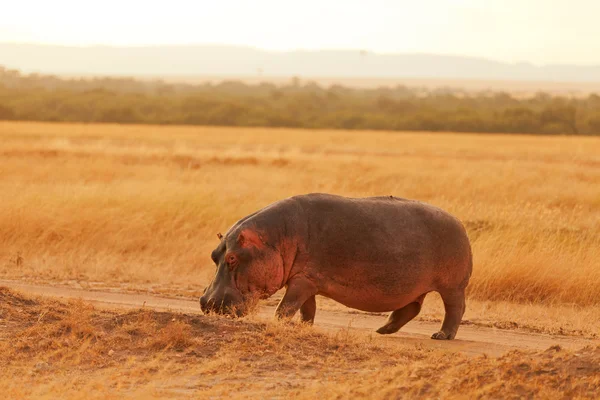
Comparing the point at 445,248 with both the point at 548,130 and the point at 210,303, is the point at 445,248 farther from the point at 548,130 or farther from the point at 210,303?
the point at 548,130

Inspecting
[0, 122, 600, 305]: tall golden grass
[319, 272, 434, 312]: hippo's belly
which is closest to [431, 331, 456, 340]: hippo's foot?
[319, 272, 434, 312]: hippo's belly

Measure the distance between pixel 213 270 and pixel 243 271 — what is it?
4.92 metres

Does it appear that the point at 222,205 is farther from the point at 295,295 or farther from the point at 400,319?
the point at 295,295

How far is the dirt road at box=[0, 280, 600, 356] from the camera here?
8648mm

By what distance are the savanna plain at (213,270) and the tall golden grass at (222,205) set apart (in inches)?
1.5

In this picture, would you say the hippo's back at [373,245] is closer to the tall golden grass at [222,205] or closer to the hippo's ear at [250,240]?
the hippo's ear at [250,240]

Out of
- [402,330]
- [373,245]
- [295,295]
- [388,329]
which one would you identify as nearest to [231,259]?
[295,295]

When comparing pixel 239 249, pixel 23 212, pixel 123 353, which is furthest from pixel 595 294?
pixel 23 212

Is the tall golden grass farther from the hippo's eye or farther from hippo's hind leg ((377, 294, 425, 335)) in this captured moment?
the hippo's eye

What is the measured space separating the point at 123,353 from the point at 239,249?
1282 millimetres

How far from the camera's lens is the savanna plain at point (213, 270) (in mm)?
6484

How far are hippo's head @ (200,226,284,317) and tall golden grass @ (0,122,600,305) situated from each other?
422 cm

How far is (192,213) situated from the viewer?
15523mm

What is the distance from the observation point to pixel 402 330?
31.1 ft
